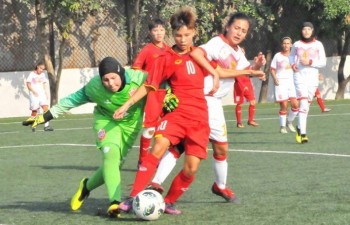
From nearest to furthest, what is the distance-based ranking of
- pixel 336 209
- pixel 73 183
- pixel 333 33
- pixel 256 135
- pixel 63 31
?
1. pixel 336 209
2. pixel 73 183
3. pixel 256 135
4. pixel 63 31
5. pixel 333 33

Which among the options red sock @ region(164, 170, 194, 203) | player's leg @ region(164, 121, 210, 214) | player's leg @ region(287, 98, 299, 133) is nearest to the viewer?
player's leg @ region(164, 121, 210, 214)

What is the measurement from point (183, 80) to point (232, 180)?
110 inches

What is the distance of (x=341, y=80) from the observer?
113ft

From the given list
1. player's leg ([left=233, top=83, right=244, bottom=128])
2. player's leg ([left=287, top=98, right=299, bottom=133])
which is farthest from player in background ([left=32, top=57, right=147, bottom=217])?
player's leg ([left=233, top=83, right=244, bottom=128])

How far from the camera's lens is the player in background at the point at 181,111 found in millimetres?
8781

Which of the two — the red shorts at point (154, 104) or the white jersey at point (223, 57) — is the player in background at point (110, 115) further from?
the white jersey at point (223, 57)

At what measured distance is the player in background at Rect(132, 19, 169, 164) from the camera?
9.00 m

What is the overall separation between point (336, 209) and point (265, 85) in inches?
976

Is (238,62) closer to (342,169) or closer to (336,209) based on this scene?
(336,209)

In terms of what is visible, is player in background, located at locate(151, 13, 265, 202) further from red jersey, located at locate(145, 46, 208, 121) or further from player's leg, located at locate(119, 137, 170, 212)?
player's leg, located at locate(119, 137, 170, 212)

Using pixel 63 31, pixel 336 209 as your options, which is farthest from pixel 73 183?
pixel 63 31

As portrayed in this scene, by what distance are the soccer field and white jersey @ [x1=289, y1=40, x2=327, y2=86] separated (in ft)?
3.29

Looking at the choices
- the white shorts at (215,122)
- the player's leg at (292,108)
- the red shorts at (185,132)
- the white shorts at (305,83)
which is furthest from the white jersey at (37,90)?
the red shorts at (185,132)

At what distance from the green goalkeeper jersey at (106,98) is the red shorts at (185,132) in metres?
0.38
